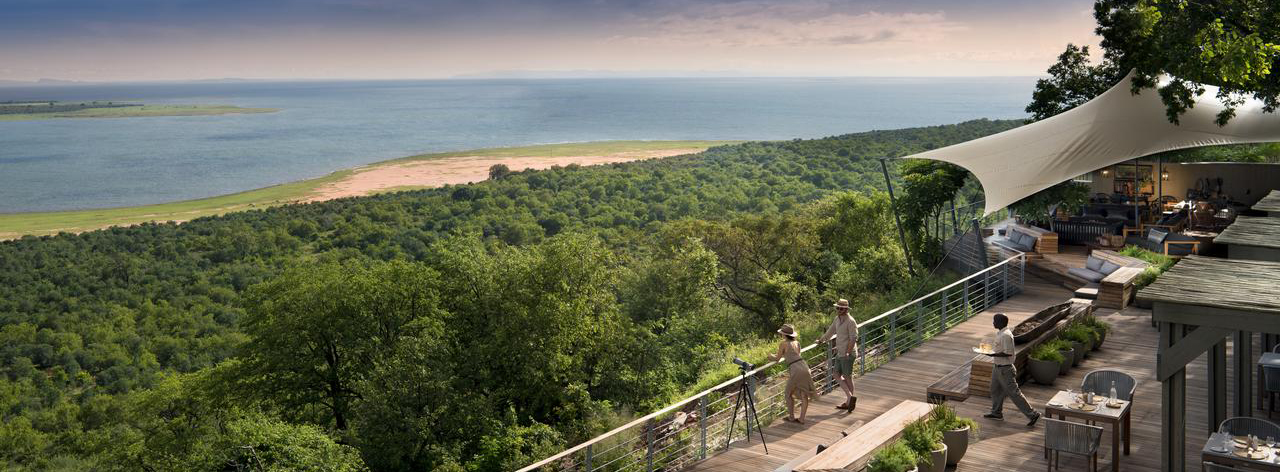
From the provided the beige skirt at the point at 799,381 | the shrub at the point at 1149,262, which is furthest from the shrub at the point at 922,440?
the shrub at the point at 1149,262

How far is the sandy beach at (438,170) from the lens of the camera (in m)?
120

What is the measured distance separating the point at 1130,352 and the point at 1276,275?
213 inches

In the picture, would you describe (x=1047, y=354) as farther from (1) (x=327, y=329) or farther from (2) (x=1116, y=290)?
(1) (x=327, y=329)

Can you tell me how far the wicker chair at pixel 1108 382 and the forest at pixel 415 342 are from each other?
12033 millimetres

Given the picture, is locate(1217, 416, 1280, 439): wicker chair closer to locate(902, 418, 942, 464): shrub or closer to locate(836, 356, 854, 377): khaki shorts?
locate(902, 418, 942, 464): shrub

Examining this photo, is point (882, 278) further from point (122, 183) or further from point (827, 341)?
point (122, 183)

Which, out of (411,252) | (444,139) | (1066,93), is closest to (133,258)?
(411,252)

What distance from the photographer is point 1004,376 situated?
30.7ft

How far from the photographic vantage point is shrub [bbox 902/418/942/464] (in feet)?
25.2

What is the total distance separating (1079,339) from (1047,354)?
46.5 inches

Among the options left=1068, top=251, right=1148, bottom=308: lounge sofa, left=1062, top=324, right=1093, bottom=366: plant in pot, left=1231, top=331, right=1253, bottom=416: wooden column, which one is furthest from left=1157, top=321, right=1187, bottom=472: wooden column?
left=1068, top=251, right=1148, bottom=308: lounge sofa

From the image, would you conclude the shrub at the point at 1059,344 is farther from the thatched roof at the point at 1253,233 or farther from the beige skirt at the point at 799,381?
the beige skirt at the point at 799,381

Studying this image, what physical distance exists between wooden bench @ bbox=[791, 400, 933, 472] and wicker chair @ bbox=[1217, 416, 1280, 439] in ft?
8.02

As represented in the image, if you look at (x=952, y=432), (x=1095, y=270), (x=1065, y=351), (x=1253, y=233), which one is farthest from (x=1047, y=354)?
(x=1095, y=270)
